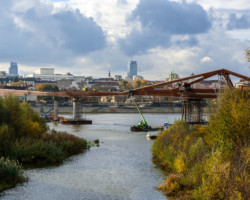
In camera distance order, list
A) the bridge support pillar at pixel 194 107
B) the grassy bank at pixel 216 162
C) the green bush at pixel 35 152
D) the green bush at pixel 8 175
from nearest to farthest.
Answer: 1. the grassy bank at pixel 216 162
2. the green bush at pixel 8 175
3. the green bush at pixel 35 152
4. the bridge support pillar at pixel 194 107

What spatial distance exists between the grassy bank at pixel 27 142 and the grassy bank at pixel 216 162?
329 inches

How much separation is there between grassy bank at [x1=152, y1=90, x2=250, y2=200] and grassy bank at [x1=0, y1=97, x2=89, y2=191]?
8.35 meters

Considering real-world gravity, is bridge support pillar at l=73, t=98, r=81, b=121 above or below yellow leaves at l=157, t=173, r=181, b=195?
above

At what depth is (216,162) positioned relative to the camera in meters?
16.8

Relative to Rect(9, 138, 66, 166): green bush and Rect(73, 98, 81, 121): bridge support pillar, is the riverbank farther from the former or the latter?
Rect(9, 138, 66, 166): green bush

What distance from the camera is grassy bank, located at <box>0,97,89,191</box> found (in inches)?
1120

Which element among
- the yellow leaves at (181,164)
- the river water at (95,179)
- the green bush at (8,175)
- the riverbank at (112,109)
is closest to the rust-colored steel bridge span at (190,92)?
the river water at (95,179)

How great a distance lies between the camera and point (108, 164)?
98.3 feet

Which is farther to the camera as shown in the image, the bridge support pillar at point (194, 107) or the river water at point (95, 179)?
the bridge support pillar at point (194, 107)

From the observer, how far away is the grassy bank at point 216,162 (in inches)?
639

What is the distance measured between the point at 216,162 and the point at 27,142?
1761 centimetres

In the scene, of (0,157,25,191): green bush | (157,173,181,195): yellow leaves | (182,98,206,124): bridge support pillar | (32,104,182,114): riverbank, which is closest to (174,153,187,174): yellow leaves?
(157,173,181,195): yellow leaves

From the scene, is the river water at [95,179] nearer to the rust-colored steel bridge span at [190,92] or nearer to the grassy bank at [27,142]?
the grassy bank at [27,142]

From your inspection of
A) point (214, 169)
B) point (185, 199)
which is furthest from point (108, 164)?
point (214, 169)
